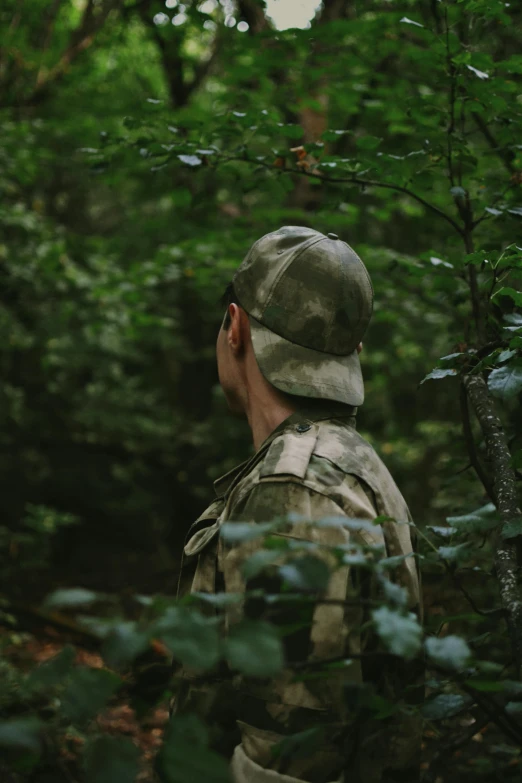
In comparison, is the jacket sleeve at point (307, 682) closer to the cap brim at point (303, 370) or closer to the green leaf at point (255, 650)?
the cap brim at point (303, 370)

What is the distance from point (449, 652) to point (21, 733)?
0.58 metres

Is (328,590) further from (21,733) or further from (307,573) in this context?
(21,733)

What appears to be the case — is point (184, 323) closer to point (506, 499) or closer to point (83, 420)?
point (83, 420)

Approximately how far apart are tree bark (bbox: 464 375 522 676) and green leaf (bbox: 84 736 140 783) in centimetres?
87

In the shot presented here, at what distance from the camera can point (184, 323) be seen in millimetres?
11367

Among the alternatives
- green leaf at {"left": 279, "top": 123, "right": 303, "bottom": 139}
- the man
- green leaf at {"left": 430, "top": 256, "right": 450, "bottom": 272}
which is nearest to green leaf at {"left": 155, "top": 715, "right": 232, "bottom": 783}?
the man

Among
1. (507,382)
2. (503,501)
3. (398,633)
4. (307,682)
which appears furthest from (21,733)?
(503,501)

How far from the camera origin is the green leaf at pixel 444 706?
1.35 meters

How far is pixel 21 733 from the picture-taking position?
2.80ft

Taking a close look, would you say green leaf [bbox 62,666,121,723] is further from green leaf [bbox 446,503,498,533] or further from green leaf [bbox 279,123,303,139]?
green leaf [bbox 279,123,303,139]

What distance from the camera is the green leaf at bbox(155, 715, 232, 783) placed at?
88 cm

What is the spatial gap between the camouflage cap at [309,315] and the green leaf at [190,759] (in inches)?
41.5

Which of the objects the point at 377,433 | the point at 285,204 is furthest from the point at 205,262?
the point at 377,433

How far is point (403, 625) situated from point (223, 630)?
0.79 meters
